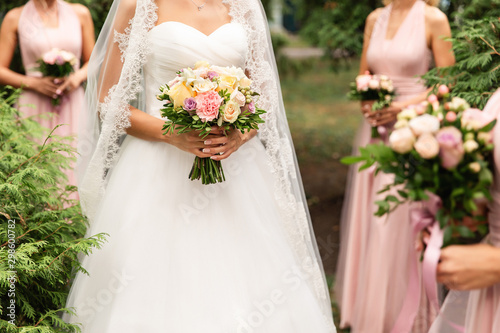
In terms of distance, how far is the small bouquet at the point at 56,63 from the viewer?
4.59 m

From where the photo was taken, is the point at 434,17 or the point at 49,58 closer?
the point at 434,17

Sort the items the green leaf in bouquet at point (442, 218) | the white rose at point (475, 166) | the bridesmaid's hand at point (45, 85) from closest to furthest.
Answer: the white rose at point (475, 166)
the green leaf in bouquet at point (442, 218)
the bridesmaid's hand at point (45, 85)

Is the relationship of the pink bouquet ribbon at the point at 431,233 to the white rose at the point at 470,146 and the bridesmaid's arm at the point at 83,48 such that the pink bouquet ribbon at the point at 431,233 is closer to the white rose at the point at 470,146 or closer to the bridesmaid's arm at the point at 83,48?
the white rose at the point at 470,146

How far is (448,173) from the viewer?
1829 millimetres

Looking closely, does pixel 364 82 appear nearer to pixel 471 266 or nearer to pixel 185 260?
pixel 185 260

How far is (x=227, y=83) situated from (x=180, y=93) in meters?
0.24

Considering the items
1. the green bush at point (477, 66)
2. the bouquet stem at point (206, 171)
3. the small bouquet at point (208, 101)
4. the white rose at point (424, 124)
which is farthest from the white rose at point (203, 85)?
the green bush at point (477, 66)

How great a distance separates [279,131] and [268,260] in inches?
36.1

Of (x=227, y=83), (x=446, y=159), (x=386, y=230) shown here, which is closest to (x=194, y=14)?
(x=227, y=83)

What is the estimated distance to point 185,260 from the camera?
9.50ft

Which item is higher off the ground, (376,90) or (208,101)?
(208,101)

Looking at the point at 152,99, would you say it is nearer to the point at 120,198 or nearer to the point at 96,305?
the point at 120,198

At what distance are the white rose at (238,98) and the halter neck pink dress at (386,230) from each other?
5.66 feet

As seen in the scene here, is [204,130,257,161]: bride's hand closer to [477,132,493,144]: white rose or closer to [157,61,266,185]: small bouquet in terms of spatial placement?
[157,61,266,185]: small bouquet
